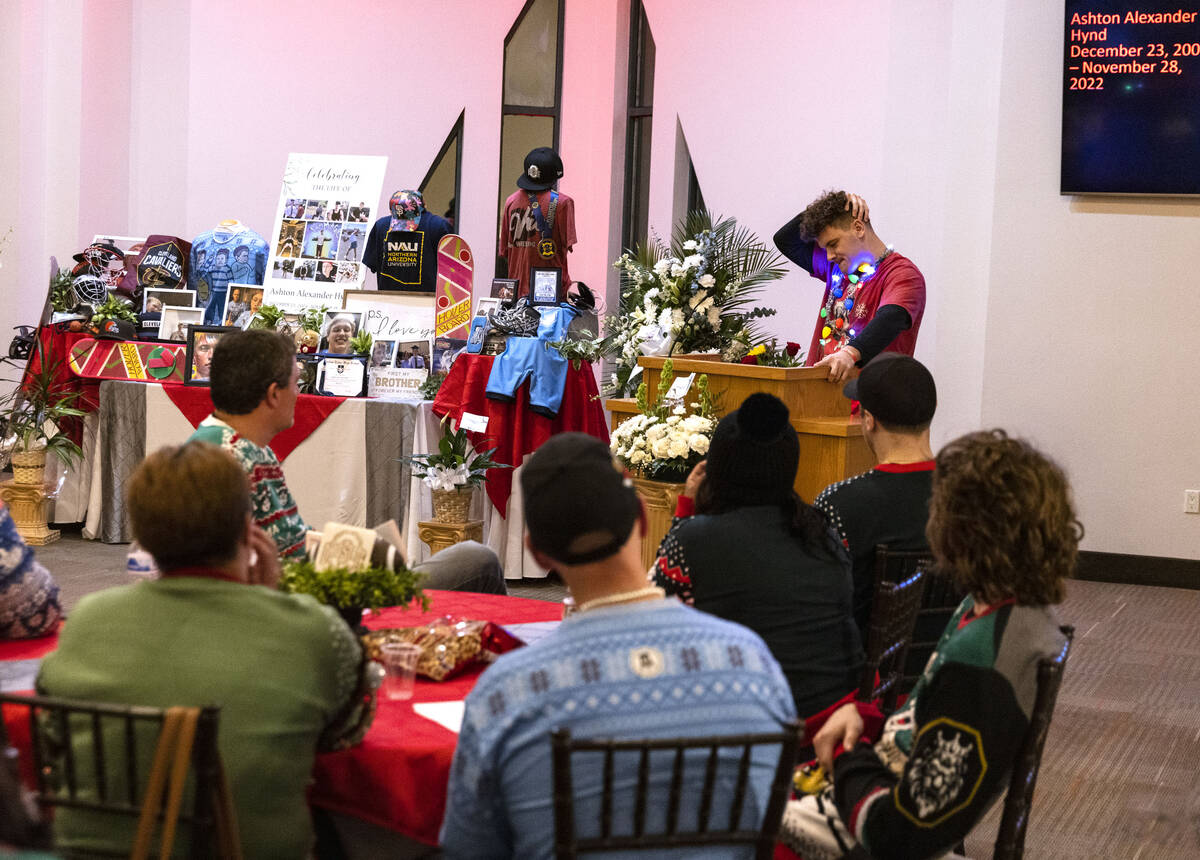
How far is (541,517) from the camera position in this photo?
1538 millimetres

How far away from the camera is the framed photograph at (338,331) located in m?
6.09

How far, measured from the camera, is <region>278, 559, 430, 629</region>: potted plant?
2.04 metres

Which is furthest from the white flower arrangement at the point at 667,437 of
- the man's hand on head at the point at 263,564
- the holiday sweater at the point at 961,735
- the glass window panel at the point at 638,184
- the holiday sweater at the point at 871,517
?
the glass window panel at the point at 638,184

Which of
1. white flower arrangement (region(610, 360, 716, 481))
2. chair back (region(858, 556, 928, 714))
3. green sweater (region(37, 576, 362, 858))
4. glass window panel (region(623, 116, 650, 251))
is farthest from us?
glass window panel (region(623, 116, 650, 251))

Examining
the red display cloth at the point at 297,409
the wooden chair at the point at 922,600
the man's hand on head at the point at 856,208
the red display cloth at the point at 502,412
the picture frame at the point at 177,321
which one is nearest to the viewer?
the wooden chair at the point at 922,600

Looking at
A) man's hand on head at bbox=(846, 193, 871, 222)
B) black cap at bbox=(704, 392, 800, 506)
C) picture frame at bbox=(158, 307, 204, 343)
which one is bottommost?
black cap at bbox=(704, 392, 800, 506)

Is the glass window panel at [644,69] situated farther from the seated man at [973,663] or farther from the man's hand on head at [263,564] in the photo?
the seated man at [973,663]

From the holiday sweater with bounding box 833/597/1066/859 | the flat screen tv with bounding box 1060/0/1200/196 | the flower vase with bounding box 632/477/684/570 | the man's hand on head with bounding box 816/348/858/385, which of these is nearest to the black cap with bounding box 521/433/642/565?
the holiday sweater with bounding box 833/597/1066/859

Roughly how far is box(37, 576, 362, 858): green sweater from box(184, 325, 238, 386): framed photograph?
4.69 m

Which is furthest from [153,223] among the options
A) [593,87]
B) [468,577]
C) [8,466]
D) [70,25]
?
[468,577]

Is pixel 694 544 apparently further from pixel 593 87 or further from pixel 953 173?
pixel 593 87

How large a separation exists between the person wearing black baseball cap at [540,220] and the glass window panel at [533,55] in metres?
2.94

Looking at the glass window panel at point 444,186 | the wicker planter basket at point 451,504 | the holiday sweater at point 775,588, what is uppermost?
the glass window panel at point 444,186

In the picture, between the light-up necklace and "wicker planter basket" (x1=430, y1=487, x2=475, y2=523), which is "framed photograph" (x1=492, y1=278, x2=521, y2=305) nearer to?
"wicker planter basket" (x1=430, y1=487, x2=475, y2=523)
